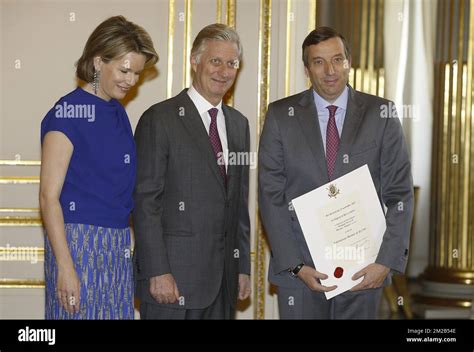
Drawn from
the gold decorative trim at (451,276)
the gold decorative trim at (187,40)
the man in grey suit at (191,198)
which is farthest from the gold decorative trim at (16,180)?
the gold decorative trim at (451,276)

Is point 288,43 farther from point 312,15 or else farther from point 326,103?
point 326,103

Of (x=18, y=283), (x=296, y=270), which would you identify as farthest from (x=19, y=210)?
(x=296, y=270)

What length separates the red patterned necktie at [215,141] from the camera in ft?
11.3

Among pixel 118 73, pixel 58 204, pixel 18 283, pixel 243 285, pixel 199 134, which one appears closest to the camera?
pixel 58 204

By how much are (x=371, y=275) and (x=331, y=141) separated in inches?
21.0

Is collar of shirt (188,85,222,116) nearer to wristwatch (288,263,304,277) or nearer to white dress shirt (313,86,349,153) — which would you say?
white dress shirt (313,86,349,153)

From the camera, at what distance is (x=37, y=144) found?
5.00 metres

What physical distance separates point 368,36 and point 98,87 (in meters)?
3.54

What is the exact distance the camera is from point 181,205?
11.1 feet

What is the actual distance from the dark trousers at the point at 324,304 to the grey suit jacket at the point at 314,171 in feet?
0.18

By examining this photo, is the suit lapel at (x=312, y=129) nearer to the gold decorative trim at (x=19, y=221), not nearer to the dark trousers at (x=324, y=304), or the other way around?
the dark trousers at (x=324, y=304)

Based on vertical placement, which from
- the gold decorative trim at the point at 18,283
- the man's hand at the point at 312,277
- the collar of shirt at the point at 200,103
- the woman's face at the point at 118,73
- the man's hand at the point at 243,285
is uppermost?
the woman's face at the point at 118,73

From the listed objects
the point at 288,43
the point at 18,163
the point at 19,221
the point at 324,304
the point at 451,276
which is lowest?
the point at 451,276


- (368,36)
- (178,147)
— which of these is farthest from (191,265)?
(368,36)
